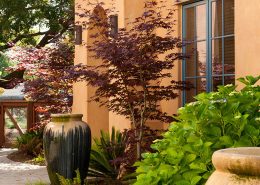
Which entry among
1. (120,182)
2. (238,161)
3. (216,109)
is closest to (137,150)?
(120,182)

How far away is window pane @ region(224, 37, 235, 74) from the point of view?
7555mm

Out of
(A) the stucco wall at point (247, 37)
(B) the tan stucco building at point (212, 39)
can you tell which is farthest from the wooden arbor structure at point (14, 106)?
(A) the stucco wall at point (247, 37)

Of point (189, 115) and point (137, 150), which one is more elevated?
point (189, 115)

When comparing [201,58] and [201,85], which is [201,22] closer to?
[201,58]

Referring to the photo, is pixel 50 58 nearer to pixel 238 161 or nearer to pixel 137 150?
pixel 137 150

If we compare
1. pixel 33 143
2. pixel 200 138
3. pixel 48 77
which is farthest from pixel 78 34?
pixel 200 138

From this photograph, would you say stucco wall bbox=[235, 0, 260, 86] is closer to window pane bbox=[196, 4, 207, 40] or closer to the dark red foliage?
window pane bbox=[196, 4, 207, 40]

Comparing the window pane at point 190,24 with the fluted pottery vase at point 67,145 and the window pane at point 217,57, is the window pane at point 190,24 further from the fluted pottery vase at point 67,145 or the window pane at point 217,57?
the fluted pottery vase at point 67,145

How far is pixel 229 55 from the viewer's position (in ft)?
25.0

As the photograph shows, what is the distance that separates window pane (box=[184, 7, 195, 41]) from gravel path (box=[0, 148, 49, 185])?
140 inches

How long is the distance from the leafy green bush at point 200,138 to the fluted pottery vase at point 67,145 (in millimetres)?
3773

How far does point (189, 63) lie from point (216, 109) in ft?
17.2

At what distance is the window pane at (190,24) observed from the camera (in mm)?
8453

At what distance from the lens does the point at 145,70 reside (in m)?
7.17
